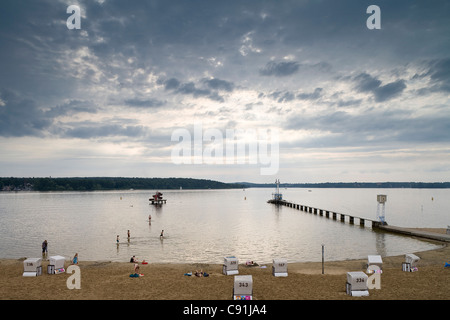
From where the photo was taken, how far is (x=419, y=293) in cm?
1883

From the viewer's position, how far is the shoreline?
18.5 m

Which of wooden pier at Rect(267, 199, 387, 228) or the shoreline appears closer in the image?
the shoreline

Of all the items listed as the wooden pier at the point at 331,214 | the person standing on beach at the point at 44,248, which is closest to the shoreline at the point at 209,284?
the person standing on beach at the point at 44,248

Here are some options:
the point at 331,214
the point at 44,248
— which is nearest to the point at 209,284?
the point at 44,248

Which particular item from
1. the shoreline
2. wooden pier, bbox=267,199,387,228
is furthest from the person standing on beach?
wooden pier, bbox=267,199,387,228

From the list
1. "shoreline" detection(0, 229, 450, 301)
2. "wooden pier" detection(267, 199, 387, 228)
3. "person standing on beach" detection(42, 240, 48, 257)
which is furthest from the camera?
"wooden pier" detection(267, 199, 387, 228)

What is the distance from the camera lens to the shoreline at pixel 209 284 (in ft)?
60.7

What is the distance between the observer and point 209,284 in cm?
2136

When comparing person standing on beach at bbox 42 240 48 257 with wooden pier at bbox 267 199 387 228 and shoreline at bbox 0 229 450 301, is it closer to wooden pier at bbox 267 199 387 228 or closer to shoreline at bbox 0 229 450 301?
shoreline at bbox 0 229 450 301

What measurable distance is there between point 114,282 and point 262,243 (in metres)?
25.6

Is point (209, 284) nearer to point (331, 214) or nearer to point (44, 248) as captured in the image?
point (44, 248)

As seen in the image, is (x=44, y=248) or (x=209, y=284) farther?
(x=44, y=248)
